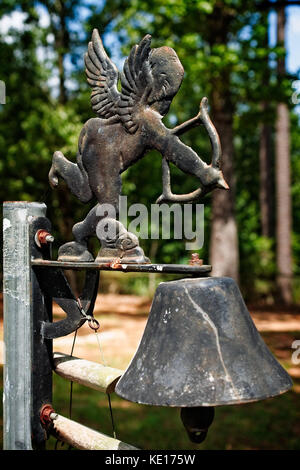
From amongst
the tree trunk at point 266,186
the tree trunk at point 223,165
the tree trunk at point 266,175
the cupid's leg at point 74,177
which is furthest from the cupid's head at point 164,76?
the tree trunk at point 266,186

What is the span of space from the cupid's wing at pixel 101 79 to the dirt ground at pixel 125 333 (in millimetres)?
3769

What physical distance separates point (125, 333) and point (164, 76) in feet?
27.3

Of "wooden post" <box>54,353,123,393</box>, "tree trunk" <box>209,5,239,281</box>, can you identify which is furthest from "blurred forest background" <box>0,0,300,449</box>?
"wooden post" <box>54,353,123,393</box>

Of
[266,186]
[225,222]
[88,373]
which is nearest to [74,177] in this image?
[88,373]

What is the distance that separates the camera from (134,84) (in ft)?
5.89

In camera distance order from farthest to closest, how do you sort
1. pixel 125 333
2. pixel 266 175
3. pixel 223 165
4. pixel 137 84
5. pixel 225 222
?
pixel 266 175
pixel 225 222
pixel 223 165
pixel 125 333
pixel 137 84

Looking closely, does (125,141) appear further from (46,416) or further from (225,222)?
(225,222)

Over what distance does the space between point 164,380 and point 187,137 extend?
65.7 feet

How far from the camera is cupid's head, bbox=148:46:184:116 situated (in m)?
1.71

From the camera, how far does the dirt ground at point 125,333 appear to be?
777cm

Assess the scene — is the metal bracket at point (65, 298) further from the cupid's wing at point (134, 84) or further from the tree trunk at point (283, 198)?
the tree trunk at point (283, 198)

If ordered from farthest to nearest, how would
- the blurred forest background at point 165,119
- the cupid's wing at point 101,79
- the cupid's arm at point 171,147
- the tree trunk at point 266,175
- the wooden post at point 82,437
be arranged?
the tree trunk at point 266,175, the blurred forest background at point 165,119, the cupid's wing at point 101,79, the wooden post at point 82,437, the cupid's arm at point 171,147
